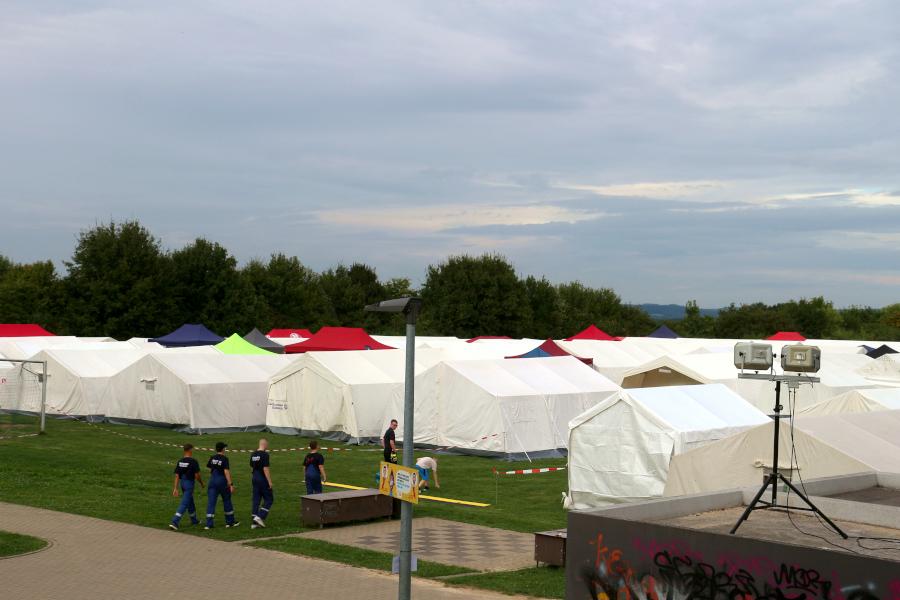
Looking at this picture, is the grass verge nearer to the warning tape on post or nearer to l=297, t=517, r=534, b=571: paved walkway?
l=297, t=517, r=534, b=571: paved walkway

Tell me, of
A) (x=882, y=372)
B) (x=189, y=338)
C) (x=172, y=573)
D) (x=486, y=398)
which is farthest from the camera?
(x=189, y=338)

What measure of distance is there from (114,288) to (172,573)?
220ft

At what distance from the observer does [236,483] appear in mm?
25906

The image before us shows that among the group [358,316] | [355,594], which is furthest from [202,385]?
[358,316]

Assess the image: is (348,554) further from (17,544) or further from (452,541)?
(17,544)

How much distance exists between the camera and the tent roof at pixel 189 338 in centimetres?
5803

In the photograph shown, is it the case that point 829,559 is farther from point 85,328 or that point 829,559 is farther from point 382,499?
point 85,328

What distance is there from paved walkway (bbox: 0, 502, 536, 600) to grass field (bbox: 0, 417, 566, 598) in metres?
0.89

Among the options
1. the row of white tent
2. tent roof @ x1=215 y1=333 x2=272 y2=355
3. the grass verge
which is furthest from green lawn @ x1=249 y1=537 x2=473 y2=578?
tent roof @ x1=215 y1=333 x2=272 y2=355

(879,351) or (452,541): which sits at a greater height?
(879,351)

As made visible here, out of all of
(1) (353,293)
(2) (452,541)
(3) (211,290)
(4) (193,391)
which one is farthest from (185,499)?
(1) (353,293)

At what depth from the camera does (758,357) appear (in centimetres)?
A: 1177

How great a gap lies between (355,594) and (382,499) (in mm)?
6120

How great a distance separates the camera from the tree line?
263 ft
